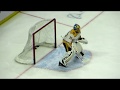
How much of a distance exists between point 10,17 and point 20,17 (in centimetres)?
23

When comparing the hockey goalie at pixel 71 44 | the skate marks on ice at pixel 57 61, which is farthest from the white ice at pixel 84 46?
the hockey goalie at pixel 71 44

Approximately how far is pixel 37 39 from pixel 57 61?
0.59m

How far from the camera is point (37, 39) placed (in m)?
7.80

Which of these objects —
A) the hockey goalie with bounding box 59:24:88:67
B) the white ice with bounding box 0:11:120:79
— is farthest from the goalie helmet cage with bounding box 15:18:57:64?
the hockey goalie with bounding box 59:24:88:67

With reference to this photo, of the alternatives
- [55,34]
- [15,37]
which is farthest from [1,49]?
[55,34]

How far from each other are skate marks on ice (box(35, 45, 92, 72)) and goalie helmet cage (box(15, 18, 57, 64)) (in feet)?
0.62

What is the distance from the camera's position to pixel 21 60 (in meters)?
7.64

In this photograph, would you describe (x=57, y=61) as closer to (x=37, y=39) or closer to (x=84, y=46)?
(x=37, y=39)

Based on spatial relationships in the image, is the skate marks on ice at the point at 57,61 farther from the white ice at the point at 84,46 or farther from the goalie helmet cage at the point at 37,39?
the goalie helmet cage at the point at 37,39

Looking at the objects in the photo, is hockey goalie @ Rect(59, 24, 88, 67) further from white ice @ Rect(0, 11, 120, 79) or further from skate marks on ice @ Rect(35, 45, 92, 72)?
white ice @ Rect(0, 11, 120, 79)

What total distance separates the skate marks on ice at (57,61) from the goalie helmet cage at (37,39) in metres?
0.19

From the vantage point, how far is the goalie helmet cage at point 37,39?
7.58 metres

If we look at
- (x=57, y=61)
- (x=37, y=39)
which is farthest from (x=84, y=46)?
(x=37, y=39)
